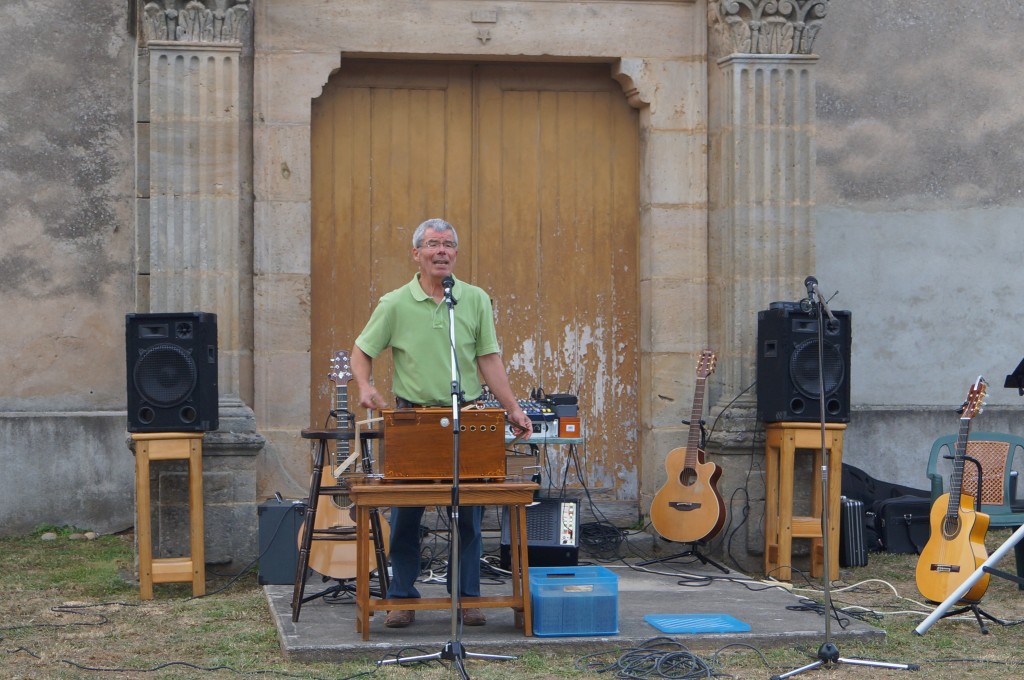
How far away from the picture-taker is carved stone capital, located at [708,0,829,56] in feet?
28.1

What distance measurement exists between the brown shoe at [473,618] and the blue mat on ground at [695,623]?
2.50 ft

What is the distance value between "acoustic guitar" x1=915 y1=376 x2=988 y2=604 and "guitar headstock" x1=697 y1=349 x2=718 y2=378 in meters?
1.59

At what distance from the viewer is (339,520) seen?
25.1 ft

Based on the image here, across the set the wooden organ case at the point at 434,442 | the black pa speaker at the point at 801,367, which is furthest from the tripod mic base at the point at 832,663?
the black pa speaker at the point at 801,367

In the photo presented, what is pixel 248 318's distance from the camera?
8414 mm

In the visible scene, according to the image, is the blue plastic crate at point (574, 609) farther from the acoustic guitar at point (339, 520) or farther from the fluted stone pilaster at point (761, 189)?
the fluted stone pilaster at point (761, 189)

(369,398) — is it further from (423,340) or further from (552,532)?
(552,532)

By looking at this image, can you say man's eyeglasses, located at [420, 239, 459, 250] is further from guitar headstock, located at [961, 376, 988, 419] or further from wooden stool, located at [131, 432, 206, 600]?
guitar headstock, located at [961, 376, 988, 419]

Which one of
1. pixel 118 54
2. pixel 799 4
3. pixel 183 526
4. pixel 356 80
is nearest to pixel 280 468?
pixel 183 526

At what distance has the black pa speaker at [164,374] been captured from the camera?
7.58 meters

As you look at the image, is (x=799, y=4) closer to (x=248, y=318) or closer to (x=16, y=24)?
(x=248, y=318)

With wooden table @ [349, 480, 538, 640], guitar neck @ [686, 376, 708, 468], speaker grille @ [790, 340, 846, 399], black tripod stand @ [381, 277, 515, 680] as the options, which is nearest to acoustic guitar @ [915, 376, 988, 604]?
speaker grille @ [790, 340, 846, 399]

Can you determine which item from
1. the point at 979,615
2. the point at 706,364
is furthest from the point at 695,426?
the point at 979,615

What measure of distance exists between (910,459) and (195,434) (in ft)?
16.7
